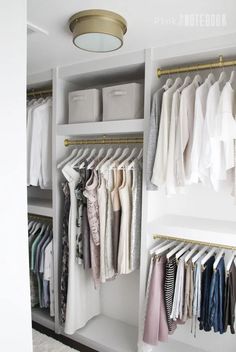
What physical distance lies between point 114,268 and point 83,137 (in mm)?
1208

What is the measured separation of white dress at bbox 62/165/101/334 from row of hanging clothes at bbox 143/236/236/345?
66 cm

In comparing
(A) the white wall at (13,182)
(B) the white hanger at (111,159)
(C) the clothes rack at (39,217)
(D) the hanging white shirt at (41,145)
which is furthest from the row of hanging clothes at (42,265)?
(A) the white wall at (13,182)

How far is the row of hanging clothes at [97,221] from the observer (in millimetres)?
1972

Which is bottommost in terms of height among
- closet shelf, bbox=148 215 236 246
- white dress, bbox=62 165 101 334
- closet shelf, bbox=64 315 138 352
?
closet shelf, bbox=64 315 138 352

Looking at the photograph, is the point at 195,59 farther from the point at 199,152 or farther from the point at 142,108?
the point at 199,152

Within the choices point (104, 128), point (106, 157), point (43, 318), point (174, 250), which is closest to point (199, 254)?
point (174, 250)

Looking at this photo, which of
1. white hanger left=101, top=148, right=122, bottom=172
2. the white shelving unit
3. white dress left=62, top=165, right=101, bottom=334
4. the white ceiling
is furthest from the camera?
white dress left=62, top=165, right=101, bottom=334

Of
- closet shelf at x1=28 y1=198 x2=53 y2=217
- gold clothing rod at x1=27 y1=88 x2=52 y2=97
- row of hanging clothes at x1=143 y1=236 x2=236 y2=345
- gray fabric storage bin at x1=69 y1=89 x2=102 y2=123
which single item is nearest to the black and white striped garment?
row of hanging clothes at x1=143 y1=236 x2=236 y2=345

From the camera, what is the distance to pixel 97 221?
6.81 ft

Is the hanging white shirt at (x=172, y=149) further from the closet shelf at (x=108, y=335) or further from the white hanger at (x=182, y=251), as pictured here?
the closet shelf at (x=108, y=335)

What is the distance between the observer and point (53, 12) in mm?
1353

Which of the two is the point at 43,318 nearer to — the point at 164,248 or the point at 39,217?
the point at 39,217

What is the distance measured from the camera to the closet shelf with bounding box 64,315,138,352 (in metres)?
2.14

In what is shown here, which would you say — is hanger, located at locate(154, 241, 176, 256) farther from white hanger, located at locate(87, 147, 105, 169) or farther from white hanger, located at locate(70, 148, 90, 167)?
white hanger, located at locate(70, 148, 90, 167)
